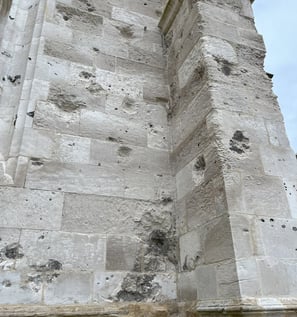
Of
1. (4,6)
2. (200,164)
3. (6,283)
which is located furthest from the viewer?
(4,6)

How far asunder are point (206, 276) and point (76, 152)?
107cm

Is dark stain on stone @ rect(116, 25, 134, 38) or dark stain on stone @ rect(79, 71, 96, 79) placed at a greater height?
dark stain on stone @ rect(116, 25, 134, 38)

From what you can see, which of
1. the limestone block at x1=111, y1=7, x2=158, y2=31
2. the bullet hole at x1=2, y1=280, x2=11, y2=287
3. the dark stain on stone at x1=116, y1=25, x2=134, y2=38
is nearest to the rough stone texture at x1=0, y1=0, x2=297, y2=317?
the bullet hole at x1=2, y1=280, x2=11, y2=287

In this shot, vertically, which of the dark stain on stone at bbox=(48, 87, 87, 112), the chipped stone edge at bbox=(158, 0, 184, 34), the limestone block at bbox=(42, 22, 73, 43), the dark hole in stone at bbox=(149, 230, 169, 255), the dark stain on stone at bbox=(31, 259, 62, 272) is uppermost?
the chipped stone edge at bbox=(158, 0, 184, 34)

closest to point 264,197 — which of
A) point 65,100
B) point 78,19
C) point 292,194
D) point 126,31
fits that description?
point 292,194

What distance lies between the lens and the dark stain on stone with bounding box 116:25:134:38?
271cm

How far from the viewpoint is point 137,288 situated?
1.80 metres

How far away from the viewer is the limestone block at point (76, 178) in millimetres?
1848

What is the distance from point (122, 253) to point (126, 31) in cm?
189

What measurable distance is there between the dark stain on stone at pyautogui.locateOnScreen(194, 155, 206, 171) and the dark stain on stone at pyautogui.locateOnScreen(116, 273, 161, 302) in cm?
70

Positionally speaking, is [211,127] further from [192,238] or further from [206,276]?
[206,276]

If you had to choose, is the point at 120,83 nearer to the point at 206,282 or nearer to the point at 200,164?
the point at 200,164

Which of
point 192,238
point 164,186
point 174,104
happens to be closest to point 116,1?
point 174,104

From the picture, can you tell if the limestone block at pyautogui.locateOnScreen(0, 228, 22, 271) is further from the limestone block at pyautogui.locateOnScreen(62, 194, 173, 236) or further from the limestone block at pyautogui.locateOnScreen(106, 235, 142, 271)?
the limestone block at pyautogui.locateOnScreen(106, 235, 142, 271)
